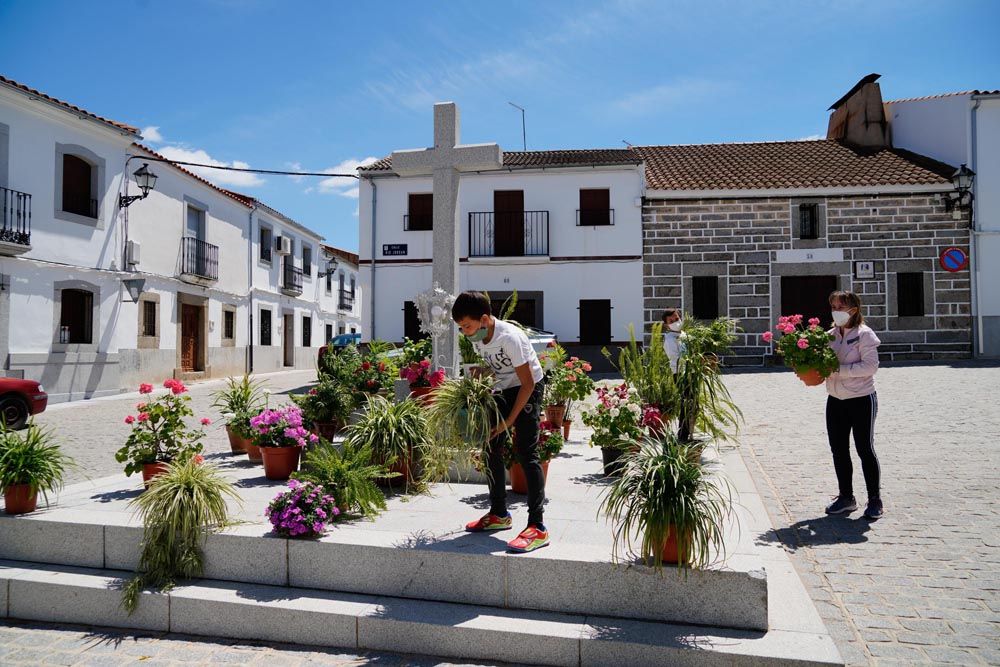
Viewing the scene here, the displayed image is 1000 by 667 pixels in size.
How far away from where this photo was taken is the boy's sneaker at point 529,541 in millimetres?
3316

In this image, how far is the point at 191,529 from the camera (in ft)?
12.1

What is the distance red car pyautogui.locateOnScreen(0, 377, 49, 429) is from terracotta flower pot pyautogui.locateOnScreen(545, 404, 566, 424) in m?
8.40

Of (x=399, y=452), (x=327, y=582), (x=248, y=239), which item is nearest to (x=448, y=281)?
(x=399, y=452)

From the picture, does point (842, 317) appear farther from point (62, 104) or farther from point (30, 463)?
point (62, 104)

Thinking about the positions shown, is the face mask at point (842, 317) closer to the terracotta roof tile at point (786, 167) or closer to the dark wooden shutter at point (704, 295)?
the dark wooden shutter at point (704, 295)

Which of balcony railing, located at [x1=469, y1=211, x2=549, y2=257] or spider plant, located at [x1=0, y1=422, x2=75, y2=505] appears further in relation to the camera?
balcony railing, located at [x1=469, y1=211, x2=549, y2=257]

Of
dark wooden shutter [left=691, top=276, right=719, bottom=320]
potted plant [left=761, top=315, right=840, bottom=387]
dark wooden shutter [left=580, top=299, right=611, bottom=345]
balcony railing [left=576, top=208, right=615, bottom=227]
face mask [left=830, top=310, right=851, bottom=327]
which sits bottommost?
potted plant [left=761, top=315, right=840, bottom=387]

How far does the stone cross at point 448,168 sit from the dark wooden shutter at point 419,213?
1180 cm

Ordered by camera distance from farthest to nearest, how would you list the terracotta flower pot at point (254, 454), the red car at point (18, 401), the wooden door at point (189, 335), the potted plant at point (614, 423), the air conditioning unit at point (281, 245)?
the air conditioning unit at point (281, 245) < the wooden door at point (189, 335) < the red car at point (18, 401) < the terracotta flower pot at point (254, 454) < the potted plant at point (614, 423)

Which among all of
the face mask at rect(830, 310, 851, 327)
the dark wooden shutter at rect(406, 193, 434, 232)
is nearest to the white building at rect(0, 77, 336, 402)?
the dark wooden shutter at rect(406, 193, 434, 232)

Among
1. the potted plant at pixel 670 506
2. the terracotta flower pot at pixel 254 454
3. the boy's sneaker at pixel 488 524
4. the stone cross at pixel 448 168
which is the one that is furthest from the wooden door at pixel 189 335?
the potted plant at pixel 670 506

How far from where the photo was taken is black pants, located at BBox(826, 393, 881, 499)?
14.6 ft

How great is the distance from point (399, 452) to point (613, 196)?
14.4 metres

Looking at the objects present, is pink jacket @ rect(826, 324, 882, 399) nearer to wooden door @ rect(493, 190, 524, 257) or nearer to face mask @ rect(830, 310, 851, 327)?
face mask @ rect(830, 310, 851, 327)
